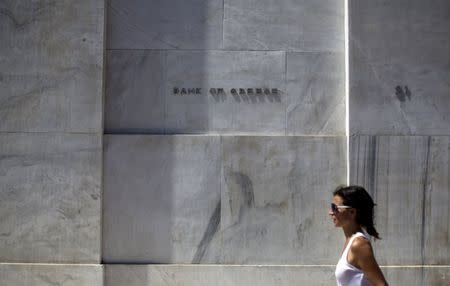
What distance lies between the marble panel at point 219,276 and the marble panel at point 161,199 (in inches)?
A: 7.1

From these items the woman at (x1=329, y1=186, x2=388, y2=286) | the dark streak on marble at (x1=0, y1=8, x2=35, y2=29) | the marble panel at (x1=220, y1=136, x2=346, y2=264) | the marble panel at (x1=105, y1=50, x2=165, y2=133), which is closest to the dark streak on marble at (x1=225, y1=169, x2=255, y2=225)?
the marble panel at (x1=220, y1=136, x2=346, y2=264)

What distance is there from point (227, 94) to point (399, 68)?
232cm

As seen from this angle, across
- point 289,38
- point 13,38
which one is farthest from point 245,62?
point 13,38

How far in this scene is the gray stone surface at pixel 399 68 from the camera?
9.80m

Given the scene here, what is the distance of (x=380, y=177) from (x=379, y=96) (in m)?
1.07

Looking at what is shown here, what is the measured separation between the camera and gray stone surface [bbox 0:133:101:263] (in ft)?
31.5

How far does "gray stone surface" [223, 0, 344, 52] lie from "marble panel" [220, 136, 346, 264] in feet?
4.45

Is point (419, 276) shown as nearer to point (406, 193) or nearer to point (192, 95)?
point (406, 193)

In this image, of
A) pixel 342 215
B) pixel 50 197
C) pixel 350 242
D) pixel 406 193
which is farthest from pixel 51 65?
pixel 350 242

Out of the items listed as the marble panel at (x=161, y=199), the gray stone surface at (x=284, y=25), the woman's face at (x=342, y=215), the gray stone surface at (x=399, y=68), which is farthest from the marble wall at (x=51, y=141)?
the woman's face at (x=342, y=215)

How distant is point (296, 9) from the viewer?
10172 millimetres

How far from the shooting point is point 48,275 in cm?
947

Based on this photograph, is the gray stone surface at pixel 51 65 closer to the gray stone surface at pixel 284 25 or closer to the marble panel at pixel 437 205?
the gray stone surface at pixel 284 25

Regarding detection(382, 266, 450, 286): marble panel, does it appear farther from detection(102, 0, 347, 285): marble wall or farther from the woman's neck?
the woman's neck
